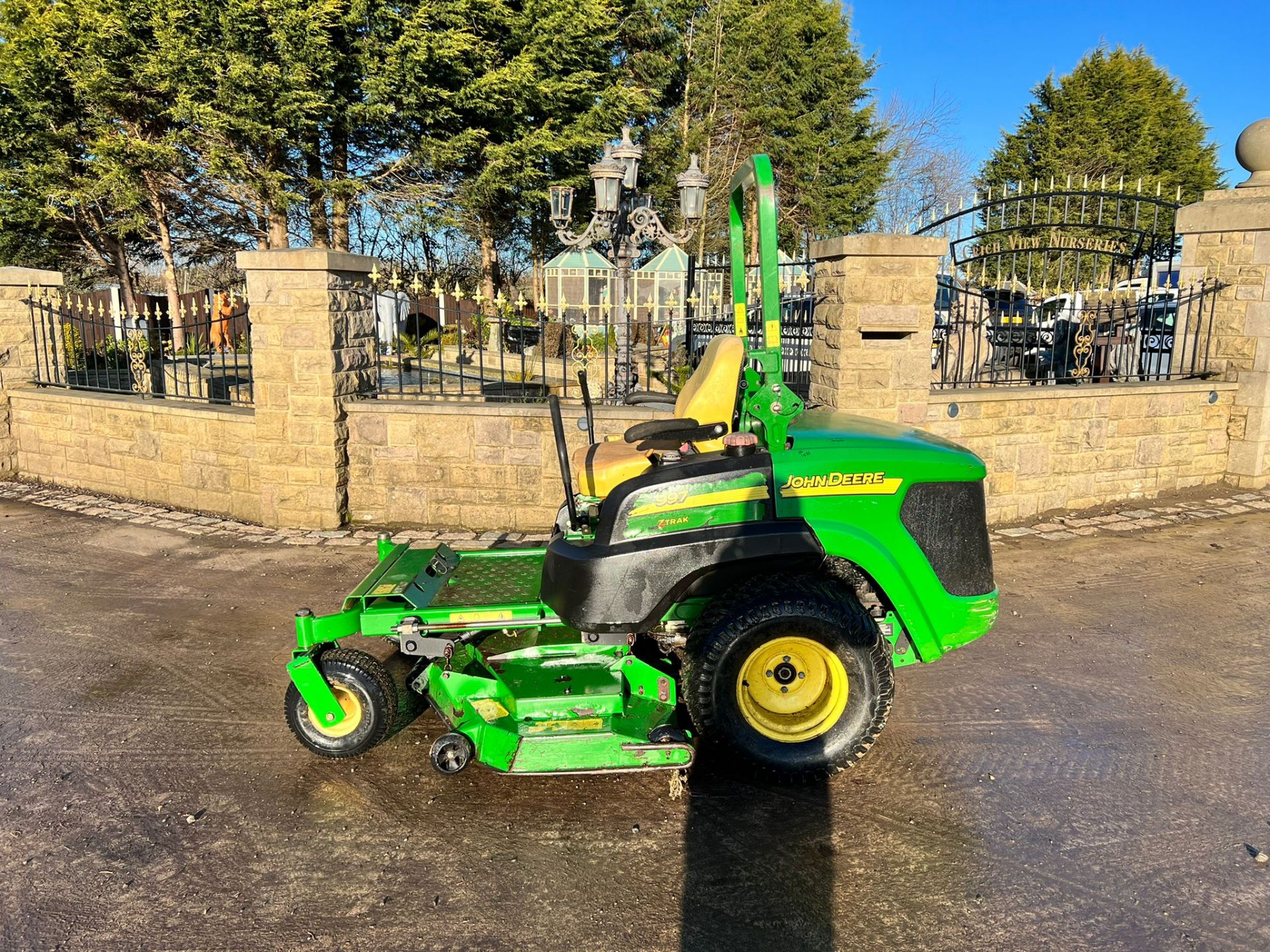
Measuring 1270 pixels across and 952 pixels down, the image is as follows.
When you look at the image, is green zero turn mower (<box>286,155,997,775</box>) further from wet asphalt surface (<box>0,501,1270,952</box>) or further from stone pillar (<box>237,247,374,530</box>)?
stone pillar (<box>237,247,374,530</box>)

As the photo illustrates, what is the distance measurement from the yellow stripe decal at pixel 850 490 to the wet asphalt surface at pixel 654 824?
43.8 inches

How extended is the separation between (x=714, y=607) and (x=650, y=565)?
38cm

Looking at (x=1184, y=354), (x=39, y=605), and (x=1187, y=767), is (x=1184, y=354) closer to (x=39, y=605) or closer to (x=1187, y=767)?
(x=1187, y=767)

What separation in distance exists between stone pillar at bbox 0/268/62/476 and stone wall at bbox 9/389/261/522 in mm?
103

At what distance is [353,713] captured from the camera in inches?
143

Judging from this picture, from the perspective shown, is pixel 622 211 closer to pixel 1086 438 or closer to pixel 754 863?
pixel 1086 438

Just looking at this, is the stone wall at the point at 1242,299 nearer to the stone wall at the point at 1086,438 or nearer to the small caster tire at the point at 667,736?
the stone wall at the point at 1086,438

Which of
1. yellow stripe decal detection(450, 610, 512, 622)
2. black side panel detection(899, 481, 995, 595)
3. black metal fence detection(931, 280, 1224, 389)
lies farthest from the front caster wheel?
black metal fence detection(931, 280, 1224, 389)

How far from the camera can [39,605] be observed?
5547 mm

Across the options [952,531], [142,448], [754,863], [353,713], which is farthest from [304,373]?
[754,863]

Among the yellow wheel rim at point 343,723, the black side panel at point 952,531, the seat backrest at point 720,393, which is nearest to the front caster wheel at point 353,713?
the yellow wheel rim at point 343,723

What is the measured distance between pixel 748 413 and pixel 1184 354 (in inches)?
276

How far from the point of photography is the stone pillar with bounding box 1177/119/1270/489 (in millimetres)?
8086

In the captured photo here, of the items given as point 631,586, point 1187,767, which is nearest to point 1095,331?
point 1187,767
